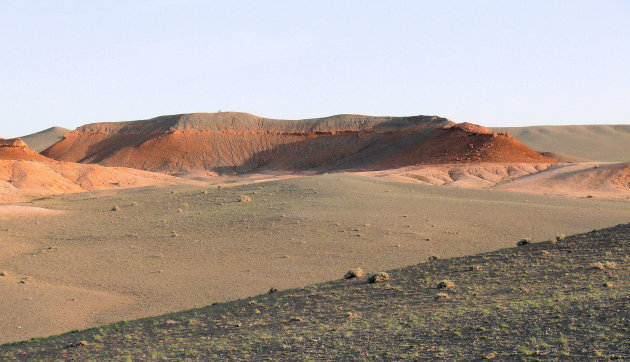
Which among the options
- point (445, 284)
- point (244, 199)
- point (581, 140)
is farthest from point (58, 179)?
point (581, 140)

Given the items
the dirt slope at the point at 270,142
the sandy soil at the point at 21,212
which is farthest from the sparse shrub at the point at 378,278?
the dirt slope at the point at 270,142

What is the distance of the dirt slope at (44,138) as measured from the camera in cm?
15898

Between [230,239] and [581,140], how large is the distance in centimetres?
11491

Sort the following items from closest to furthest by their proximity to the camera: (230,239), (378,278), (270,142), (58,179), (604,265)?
(604,265), (378,278), (230,239), (58,179), (270,142)

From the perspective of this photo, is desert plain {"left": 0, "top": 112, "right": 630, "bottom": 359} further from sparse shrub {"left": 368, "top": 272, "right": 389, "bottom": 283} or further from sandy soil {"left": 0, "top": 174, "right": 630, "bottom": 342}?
sparse shrub {"left": 368, "top": 272, "right": 389, "bottom": 283}

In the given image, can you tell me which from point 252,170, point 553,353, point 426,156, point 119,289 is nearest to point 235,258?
point 119,289

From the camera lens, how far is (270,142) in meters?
89.1

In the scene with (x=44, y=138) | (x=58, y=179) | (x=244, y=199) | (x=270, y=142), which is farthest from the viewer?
(x=44, y=138)

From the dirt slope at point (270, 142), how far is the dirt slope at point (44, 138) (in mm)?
66446

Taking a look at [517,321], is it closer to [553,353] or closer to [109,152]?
[553,353]

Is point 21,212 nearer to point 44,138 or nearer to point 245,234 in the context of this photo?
point 245,234

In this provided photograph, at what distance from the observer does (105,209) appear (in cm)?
2938

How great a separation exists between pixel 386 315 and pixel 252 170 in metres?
71.9

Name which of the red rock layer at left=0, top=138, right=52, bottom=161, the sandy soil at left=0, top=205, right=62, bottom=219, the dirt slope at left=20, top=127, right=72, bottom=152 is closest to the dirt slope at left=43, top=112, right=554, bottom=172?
the red rock layer at left=0, top=138, right=52, bottom=161
